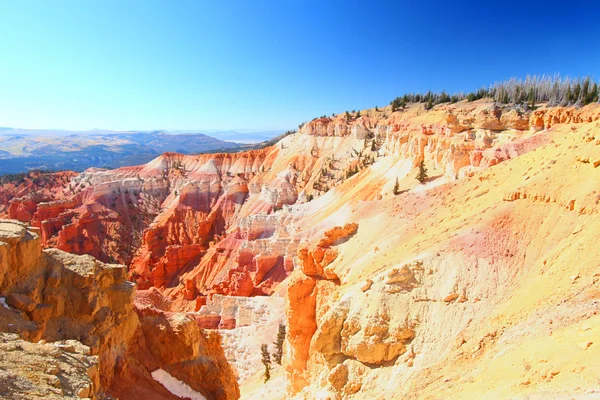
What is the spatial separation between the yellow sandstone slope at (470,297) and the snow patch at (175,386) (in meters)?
4.10

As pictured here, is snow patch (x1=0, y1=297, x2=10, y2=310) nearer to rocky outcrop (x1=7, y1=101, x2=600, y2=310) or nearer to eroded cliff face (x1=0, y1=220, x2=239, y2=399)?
eroded cliff face (x1=0, y1=220, x2=239, y2=399)

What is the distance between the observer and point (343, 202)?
4191 cm

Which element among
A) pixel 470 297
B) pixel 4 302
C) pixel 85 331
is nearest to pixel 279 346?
pixel 470 297

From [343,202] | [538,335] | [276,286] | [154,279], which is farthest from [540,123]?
[154,279]

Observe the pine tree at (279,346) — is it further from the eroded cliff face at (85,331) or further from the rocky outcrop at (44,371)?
the rocky outcrop at (44,371)

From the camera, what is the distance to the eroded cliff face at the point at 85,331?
22.3 feet

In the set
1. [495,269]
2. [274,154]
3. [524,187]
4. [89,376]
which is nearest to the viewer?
[89,376]

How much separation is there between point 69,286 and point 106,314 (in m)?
1.21

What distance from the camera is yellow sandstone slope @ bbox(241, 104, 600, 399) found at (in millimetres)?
8078

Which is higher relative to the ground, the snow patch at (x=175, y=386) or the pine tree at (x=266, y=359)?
the snow patch at (x=175, y=386)

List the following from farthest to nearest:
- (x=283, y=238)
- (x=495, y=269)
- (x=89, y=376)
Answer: (x=283, y=238)
(x=495, y=269)
(x=89, y=376)

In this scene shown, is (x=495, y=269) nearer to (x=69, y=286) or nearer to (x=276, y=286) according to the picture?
(x=69, y=286)

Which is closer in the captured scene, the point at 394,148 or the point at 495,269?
the point at 495,269

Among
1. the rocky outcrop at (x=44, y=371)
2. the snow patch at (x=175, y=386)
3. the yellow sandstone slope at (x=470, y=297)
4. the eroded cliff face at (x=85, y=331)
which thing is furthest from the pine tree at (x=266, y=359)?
the rocky outcrop at (x=44, y=371)
